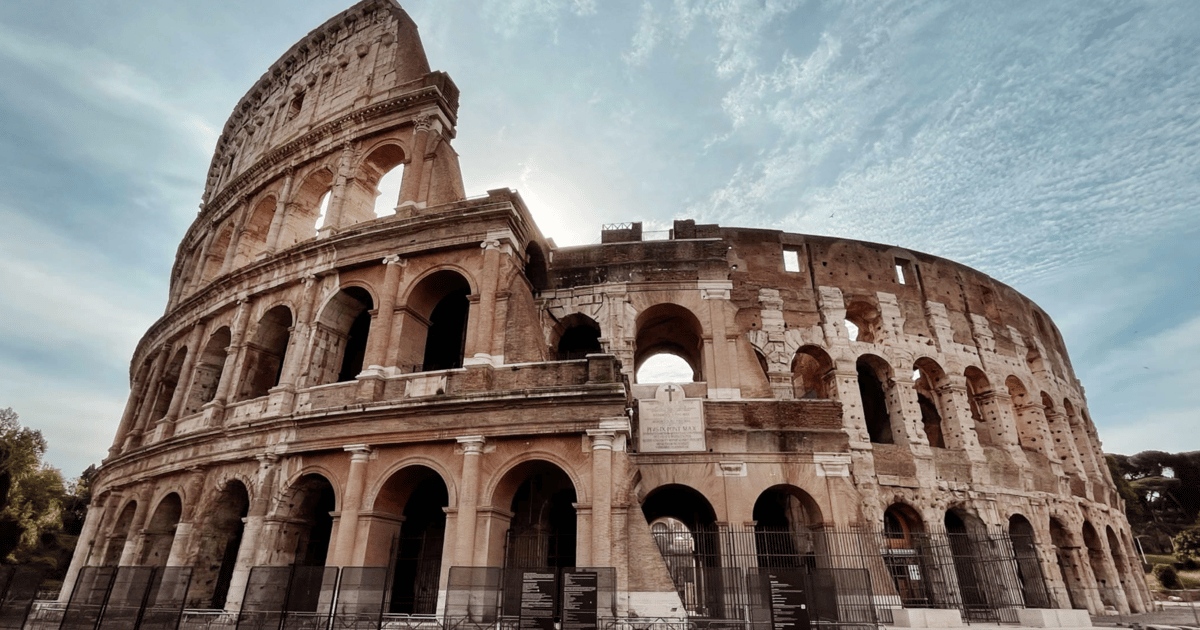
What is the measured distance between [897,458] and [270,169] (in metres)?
19.7

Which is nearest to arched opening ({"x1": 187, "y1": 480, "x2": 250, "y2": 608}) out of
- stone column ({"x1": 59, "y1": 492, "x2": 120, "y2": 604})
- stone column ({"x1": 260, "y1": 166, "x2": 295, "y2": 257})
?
stone column ({"x1": 59, "y1": 492, "x2": 120, "y2": 604})

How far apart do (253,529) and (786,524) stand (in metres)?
12.1

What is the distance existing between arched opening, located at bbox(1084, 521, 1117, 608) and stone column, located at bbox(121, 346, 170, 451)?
28.2 meters

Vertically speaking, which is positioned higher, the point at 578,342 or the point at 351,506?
the point at 578,342

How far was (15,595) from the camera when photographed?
11047mm

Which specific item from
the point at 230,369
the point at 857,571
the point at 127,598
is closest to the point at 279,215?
the point at 230,369

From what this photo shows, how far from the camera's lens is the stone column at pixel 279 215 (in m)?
15.6

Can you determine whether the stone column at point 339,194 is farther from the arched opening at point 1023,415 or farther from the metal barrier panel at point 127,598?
the arched opening at point 1023,415

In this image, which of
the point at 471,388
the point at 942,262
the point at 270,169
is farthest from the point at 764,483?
the point at 270,169

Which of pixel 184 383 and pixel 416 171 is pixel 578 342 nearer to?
pixel 416 171

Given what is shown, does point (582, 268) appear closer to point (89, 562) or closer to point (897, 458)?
point (897, 458)

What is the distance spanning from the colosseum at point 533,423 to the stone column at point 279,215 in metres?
0.16

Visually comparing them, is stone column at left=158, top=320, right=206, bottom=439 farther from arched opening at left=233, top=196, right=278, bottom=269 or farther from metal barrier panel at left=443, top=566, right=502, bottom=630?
metal barrier panel at left=443, top=566, right=502, bottom=630

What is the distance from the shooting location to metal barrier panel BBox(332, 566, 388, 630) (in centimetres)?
901
